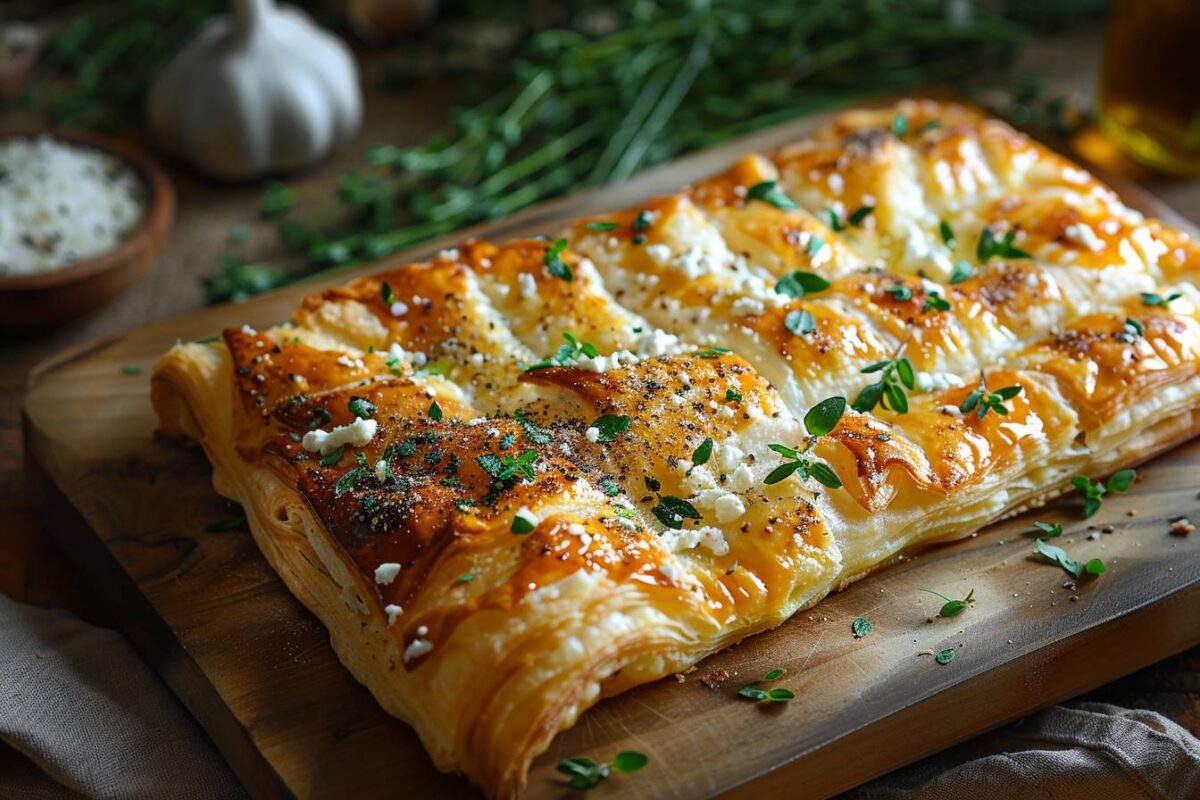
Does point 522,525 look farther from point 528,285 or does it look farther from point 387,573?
point 528,285

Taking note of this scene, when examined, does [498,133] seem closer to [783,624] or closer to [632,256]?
[632,256]

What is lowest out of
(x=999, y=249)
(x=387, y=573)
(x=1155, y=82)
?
(x=387, y=573)

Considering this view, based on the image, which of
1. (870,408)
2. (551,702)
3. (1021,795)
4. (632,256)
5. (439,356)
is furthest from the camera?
(632,256)

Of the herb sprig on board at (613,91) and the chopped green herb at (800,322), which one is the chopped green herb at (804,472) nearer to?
the chopped green herb at (800,322)

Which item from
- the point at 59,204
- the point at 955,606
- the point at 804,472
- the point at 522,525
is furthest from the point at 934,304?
the point at 59,204

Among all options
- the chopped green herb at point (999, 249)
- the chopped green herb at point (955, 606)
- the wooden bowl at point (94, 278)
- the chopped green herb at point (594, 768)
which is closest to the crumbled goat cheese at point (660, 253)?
the chopped green herb at point (999, 249)

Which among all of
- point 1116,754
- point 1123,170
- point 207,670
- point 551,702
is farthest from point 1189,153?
point 207,670

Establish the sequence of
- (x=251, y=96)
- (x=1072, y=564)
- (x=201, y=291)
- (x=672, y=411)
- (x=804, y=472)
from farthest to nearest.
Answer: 1. (x=251, y=96)
2. (x=201, y=291)
3. (x=1072, y=564)
4. (x=672, y=411)
5. (x=804, y=472)
